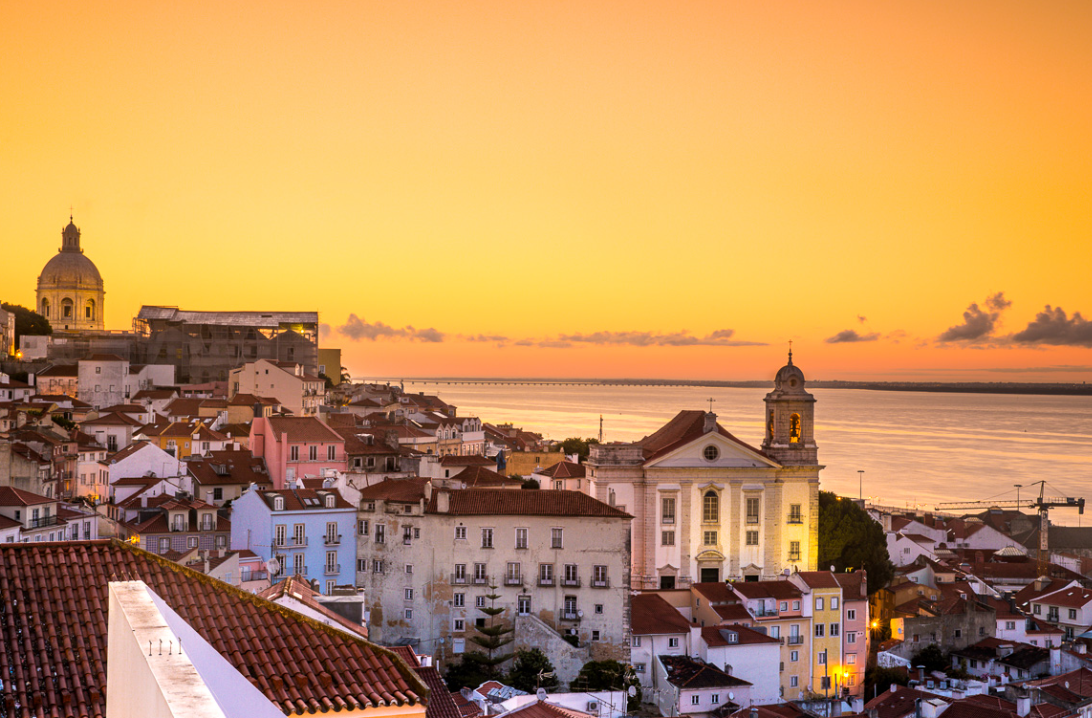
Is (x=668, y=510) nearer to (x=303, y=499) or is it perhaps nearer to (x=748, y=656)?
Answer: (x=748, y=656)

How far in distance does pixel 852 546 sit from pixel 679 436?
7907 millimetres

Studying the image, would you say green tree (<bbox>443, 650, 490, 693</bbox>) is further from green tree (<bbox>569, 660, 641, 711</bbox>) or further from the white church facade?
the white church facade

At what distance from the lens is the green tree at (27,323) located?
76.8 meters

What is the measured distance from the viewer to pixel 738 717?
2633 cm

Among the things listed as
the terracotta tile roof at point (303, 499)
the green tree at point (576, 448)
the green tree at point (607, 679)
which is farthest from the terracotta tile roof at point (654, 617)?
the green tree at point (576, 448)

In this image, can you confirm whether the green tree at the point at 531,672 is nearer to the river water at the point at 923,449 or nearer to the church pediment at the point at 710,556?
the church pediment at the point at 710,556

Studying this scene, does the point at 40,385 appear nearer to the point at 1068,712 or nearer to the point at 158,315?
the point at 158,315

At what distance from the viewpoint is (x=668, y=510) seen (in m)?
40.8

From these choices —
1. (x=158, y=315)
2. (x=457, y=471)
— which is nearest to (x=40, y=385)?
(x=158, y=315)

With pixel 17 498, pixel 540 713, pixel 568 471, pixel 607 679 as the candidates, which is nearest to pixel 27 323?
pixel 568 471

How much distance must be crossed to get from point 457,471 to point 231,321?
33318 millimetres

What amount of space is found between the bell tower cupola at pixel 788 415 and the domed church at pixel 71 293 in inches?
2495

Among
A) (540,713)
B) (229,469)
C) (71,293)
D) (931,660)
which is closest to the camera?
(540,713)

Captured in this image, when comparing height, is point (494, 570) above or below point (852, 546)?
above
